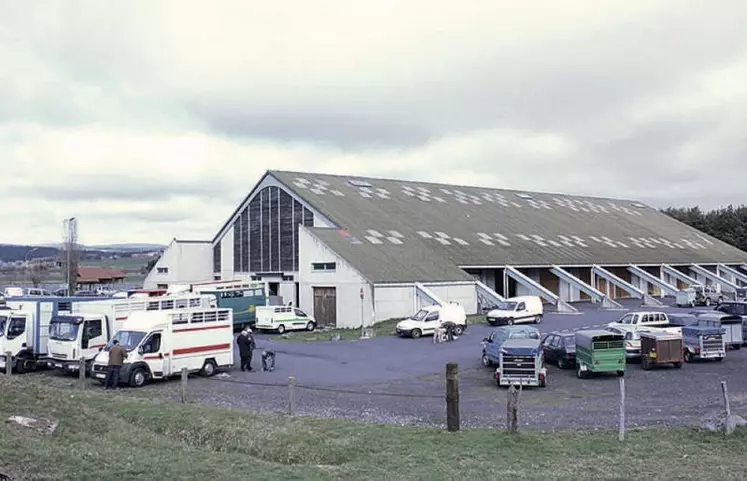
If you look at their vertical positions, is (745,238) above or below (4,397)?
above

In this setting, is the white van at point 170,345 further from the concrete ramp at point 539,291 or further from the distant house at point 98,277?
the distant house at point 98,277

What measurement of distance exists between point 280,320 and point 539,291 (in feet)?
64.8

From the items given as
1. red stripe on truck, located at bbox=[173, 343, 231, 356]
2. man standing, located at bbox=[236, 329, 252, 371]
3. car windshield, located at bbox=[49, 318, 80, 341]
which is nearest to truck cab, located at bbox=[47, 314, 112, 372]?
car windshield, located at bbox=[49, 318, 80, 341]

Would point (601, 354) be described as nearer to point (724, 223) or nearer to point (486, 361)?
point (486, 361)

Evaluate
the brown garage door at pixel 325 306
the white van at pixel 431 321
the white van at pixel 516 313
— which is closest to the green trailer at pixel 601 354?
the white van at pixel 431 321

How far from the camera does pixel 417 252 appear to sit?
5028 cm

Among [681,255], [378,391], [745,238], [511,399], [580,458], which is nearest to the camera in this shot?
[580,458]

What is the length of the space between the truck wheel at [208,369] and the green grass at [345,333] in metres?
11.7

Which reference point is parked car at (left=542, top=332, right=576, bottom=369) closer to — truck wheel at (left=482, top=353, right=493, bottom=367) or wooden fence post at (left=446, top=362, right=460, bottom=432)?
truck wheel at (left=482, top=353, right=493, bottom=367)

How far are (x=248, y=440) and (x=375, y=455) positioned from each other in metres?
2.87

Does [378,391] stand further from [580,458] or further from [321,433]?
[580,458]

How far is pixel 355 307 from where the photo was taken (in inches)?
1710

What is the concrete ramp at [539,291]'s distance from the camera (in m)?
47.9

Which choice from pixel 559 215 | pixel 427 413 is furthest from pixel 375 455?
pixel 559 215
